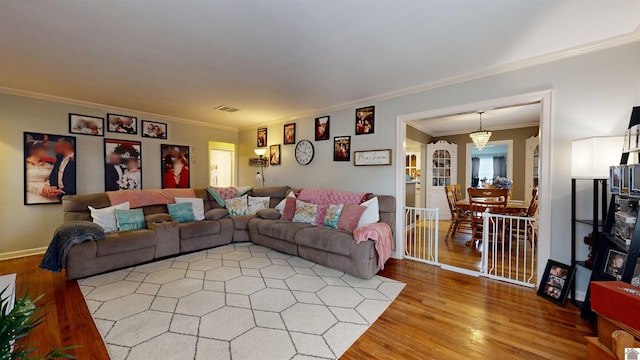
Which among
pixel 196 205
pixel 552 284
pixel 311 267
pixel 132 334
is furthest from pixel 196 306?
pixel 552 284

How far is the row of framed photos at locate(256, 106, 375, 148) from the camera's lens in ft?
12.6

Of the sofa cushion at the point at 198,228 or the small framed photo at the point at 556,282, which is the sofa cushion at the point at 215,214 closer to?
the sofa cushion at the point at 198,228

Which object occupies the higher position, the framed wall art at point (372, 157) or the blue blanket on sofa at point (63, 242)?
the framed wall art at point (372, 157)

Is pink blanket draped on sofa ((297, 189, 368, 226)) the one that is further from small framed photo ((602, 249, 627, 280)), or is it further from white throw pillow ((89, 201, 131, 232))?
white throw pillow ((89, 201, 131, 232))

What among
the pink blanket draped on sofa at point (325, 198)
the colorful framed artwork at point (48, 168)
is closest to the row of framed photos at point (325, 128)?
the pink blanket draped on sofa at point (325, 198)

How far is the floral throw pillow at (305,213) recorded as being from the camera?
151 inches

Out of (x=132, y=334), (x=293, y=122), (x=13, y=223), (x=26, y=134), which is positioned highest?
(x=293, y=122)

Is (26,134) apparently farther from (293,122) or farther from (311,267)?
(311,267)

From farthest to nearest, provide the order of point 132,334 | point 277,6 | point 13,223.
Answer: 1. point 13,223
2. point 132,334
3. point 277,6

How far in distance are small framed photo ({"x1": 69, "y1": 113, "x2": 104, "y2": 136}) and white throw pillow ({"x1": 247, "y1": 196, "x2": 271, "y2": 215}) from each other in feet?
8.78

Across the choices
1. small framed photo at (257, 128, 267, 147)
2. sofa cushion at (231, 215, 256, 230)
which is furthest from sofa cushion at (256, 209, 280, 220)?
small framed photo at (257, 128, 267, 147)

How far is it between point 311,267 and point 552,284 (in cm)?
249

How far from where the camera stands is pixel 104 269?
2.97m

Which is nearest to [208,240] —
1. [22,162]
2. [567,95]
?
[22,162]
